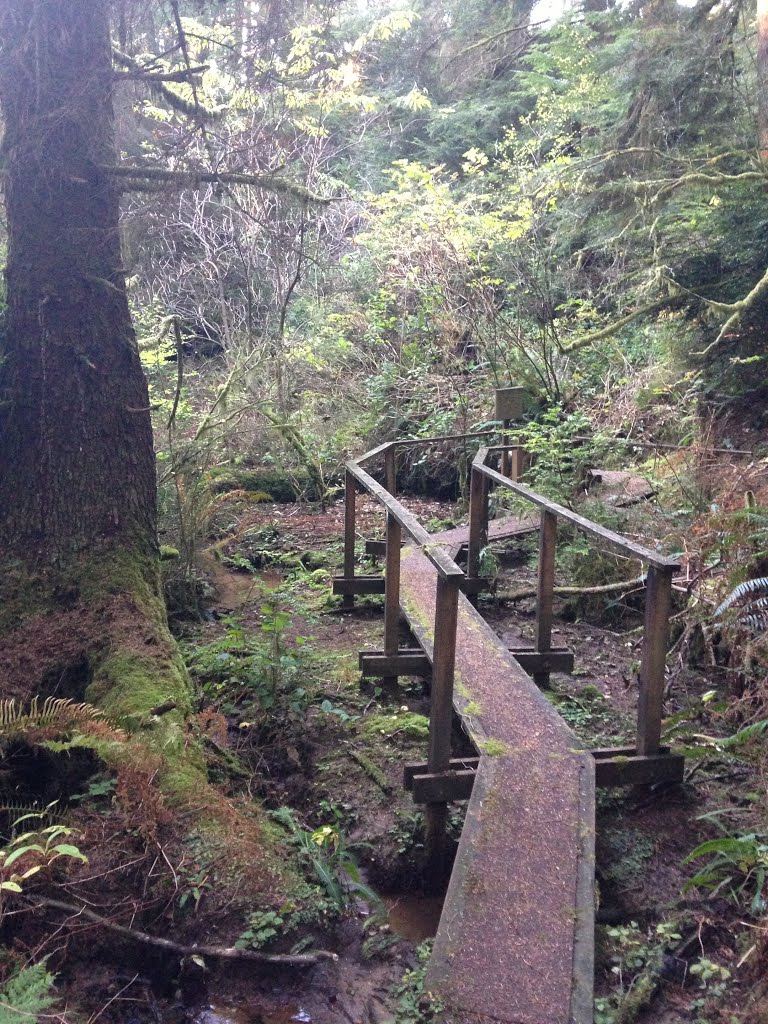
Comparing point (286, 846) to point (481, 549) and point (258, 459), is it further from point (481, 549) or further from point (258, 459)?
point (258, 459)

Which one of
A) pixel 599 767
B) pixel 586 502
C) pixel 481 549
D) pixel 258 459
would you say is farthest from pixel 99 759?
pixel 258 459

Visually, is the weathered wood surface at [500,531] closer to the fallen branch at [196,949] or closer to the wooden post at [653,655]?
the wooden post at [653,655]

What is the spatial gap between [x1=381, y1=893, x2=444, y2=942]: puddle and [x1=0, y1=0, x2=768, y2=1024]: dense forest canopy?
0.33 meters

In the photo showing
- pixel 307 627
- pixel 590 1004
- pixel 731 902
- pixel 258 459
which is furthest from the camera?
pixel 258 459

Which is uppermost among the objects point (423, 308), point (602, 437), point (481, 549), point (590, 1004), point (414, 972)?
point (423, 308)

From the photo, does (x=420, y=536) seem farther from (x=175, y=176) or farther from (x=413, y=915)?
(x=175, y=176)

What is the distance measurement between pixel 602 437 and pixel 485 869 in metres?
5.91

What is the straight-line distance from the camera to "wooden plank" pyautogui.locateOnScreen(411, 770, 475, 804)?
3.72 metres

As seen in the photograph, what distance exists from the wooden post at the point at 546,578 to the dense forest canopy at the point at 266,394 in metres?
0.93

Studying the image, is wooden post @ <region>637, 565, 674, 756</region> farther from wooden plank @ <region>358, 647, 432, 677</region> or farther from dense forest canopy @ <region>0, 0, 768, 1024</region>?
wooden plank @ <region>358, 647, 432, 677</region>

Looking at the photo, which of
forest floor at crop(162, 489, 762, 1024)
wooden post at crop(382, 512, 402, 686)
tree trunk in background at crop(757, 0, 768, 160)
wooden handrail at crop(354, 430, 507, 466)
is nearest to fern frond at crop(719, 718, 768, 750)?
forest floor at crop(162, 489, 762, 1024)

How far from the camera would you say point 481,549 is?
6.76 m

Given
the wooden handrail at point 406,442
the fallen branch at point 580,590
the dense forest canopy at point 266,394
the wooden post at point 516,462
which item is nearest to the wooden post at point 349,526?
the wooden handrail at point 406,442

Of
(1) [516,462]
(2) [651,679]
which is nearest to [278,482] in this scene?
(1) [516,462]
